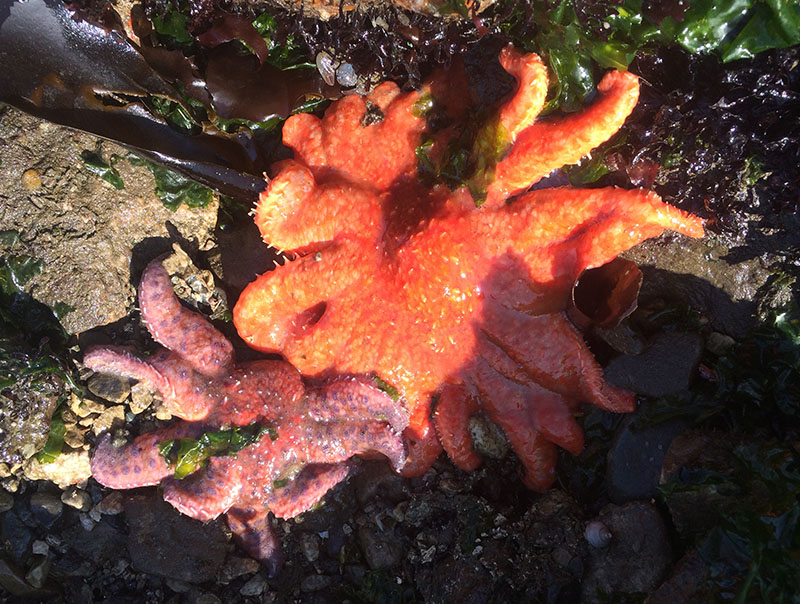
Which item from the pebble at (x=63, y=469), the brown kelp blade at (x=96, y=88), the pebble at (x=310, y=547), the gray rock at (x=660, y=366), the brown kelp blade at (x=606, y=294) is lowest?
the pebble at (x=310, y=547)

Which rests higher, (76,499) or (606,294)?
(606,294)

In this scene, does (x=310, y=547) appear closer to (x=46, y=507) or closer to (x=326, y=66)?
(x=46, y=507)

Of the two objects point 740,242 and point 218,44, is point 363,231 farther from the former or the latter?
point 740,242

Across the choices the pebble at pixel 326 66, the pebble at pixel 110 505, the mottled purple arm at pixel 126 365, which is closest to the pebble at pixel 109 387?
the mottled purple arm at pixel 126 365

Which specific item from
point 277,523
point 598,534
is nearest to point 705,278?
point 598,534

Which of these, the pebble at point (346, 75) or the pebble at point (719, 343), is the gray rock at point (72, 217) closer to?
the pebble at point (346, 75)

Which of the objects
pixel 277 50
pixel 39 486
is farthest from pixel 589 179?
pixel 39 486
